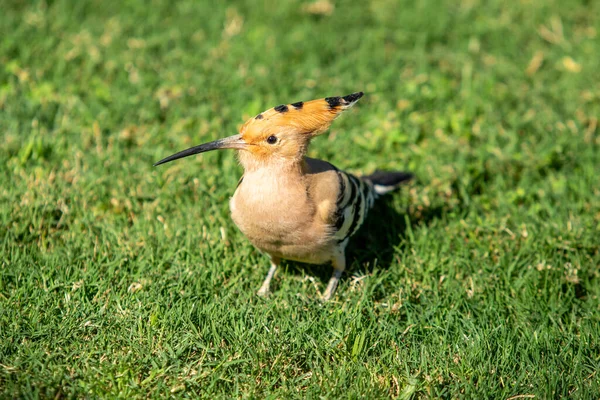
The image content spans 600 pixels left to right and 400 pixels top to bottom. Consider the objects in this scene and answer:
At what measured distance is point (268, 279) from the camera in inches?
129

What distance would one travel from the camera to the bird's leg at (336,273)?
3252mm

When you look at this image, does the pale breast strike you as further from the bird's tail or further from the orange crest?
the bird's tail

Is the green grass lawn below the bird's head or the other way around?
below

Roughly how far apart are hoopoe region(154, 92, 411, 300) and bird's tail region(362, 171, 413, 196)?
649 millimetres

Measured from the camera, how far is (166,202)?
3.67 metres

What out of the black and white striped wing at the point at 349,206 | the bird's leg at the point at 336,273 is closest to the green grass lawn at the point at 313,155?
the bird's leg at the point at 336,273

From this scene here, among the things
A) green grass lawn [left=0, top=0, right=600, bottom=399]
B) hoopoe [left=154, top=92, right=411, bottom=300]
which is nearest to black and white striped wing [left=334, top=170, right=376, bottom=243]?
hoopoe [left=154, top=92, right=411, bottom=300]

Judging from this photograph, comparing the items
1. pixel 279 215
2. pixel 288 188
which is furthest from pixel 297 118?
pixel 279 215

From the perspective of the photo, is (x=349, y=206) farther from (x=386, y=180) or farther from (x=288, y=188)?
(x=386, y=180)

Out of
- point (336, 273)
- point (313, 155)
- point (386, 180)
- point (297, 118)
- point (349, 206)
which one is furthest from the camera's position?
point (313, 155)

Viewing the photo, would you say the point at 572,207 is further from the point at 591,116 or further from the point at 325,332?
the point at 325,332

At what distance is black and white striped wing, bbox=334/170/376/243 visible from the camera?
3.15m

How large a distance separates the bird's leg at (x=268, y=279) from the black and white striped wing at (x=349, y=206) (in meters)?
0.34

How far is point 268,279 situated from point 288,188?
20.2 inches
